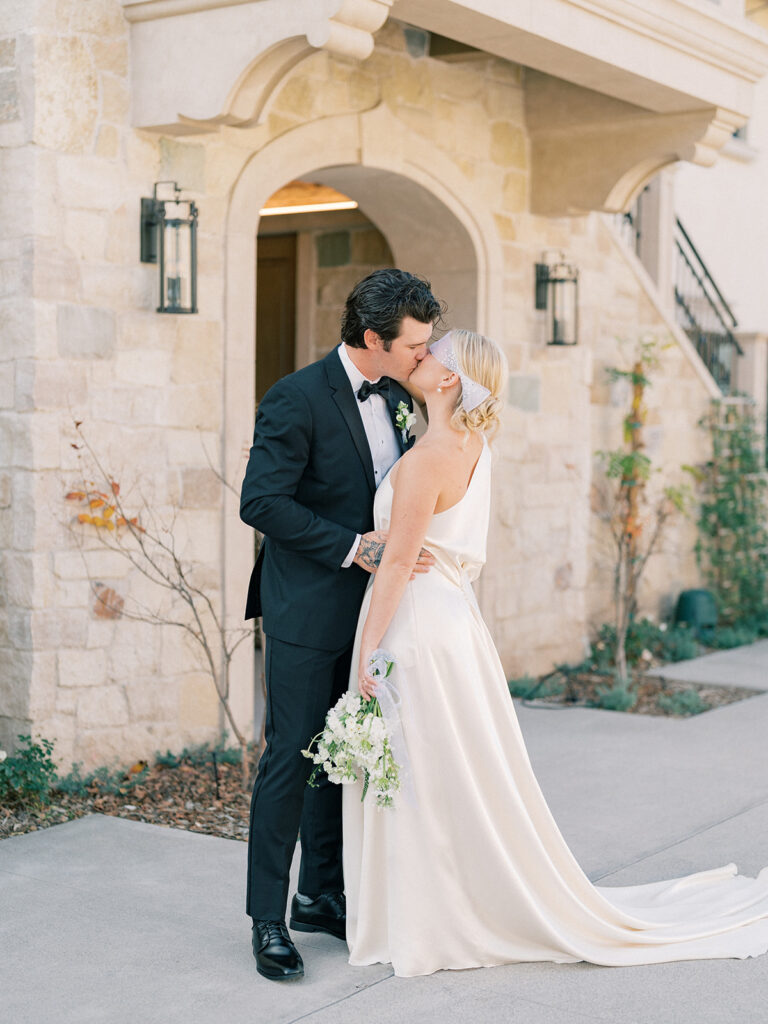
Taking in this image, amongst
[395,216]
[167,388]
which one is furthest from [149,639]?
[395,216]

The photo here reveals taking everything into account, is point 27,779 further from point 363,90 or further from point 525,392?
point 525,392

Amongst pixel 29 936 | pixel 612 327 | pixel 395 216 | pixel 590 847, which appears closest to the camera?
Result: pixel 29 936

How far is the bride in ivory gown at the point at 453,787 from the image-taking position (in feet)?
11.6

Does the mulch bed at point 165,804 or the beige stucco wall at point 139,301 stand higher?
the beige stucco wall at point 139,301

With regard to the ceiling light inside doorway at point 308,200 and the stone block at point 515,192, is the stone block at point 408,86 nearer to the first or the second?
the stone block at point 515,192

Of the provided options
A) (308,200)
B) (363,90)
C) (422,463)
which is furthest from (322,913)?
(308,200)

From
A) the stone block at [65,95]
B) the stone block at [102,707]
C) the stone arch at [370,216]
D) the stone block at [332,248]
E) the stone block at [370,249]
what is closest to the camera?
the stone block at [65,95]

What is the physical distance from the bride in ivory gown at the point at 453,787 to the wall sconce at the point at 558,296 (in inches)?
174

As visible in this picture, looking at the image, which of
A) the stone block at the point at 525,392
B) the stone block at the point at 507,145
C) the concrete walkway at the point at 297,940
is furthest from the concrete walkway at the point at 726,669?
the stone block at the point at 507,145

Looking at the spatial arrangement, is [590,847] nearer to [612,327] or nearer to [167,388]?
[167,388]

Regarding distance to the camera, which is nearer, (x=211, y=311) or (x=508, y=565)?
(x=211, y=311)

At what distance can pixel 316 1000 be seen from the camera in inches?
135

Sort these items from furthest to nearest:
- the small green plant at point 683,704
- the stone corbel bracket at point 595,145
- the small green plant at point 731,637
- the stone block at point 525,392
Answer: the small green plant at point 731,637 < the stone block at point 525,392 < the stone corbel bracket at point 595,145 < the small green plant at point 683,704

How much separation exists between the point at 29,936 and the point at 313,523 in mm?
1473
